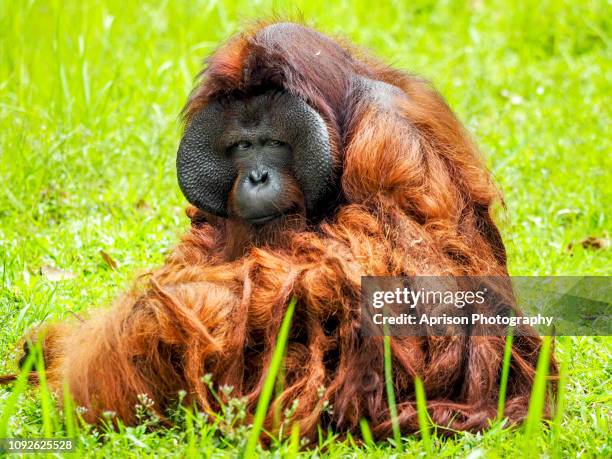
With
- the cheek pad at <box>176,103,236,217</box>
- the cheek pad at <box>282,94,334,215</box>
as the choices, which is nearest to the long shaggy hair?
the cheek pad at <box>282,94,334,215</box>

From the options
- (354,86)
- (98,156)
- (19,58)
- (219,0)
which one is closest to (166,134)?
(98,156)

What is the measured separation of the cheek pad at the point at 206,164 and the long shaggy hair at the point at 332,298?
0.56 feet

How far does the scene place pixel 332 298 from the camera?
3.21m

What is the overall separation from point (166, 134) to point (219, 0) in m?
1.94

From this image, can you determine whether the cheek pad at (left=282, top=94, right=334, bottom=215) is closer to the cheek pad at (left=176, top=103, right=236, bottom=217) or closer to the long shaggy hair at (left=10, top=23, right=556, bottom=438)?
the long shaggy hair at (left=10, top=23, right=556, bottom=438)

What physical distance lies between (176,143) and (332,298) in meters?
3.01

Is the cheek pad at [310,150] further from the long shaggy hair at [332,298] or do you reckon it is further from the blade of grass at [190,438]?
the blade of grass at [190,438]

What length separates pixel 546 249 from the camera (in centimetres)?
516

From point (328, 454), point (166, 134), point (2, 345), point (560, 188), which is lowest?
point (328, 454)

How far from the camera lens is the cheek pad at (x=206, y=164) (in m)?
3.78

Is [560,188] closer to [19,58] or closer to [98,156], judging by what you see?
[98,156]

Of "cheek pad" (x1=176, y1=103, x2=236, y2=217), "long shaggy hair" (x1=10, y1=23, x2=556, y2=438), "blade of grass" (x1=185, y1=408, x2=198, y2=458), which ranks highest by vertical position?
"cheek pad" (x1=176, y1=103, x2=236, y2=217)

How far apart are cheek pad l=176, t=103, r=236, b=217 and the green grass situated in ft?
1.19

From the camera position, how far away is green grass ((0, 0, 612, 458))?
3.28 m
